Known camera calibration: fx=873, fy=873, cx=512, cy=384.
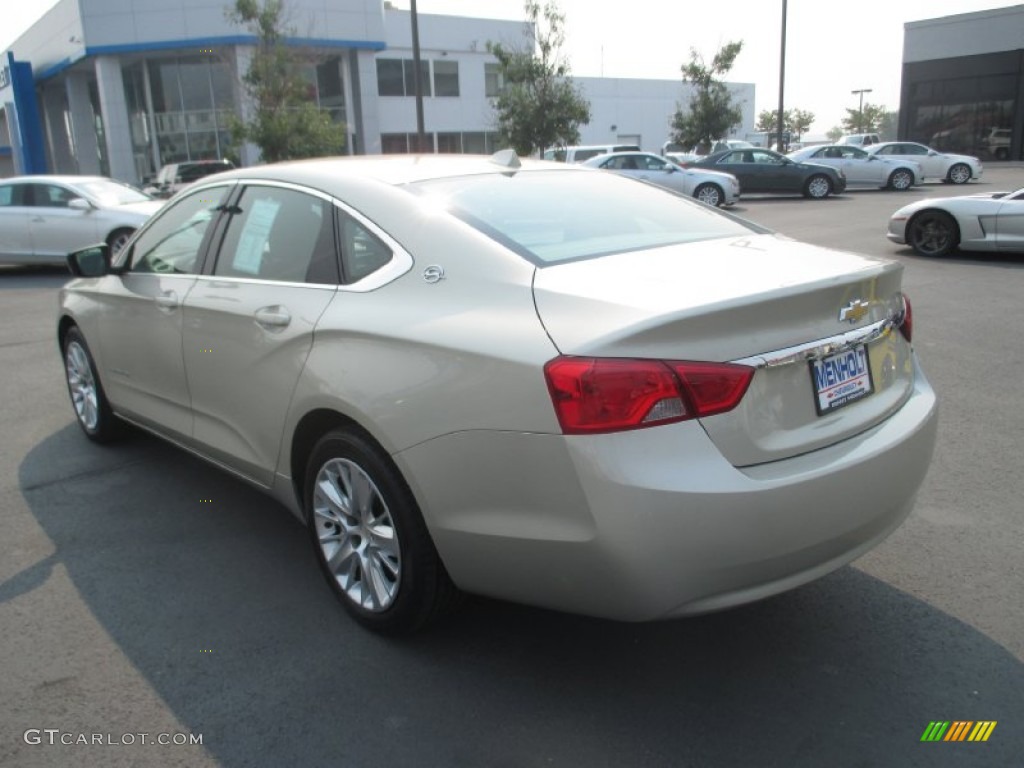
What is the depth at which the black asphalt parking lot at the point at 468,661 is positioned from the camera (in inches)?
99.2

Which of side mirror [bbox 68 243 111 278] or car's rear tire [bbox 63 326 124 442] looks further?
car's rear tire [bbox 63 326 124 442]

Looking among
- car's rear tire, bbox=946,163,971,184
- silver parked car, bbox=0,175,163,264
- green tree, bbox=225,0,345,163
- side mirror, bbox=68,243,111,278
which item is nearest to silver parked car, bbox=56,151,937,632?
side mirror, bbox=68,243,111,278

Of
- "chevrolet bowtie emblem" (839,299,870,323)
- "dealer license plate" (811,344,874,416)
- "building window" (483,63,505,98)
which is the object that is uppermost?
"building window" (483,63,505,98)

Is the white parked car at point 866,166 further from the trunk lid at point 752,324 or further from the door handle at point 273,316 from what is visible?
the door handle at point 273,316

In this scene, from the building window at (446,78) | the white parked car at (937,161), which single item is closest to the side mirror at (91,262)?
the white parked car at (937,161)

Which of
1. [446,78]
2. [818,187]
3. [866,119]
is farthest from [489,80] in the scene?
[866,119]

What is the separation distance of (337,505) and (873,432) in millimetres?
1827

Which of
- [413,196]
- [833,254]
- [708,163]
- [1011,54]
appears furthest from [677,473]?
[1011,54]

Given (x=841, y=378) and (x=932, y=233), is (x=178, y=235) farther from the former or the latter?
(x=932, y=233)

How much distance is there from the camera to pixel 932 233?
12.1 metres

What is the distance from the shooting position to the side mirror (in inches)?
185

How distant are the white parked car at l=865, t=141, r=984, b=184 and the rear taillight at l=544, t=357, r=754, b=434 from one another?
2797 cm

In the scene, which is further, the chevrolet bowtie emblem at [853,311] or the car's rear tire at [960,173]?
the car's rear tire at [960,173]

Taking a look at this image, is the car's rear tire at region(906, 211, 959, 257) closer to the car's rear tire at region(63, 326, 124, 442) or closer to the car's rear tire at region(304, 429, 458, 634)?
the car's rear tire at region(63, 326, 124, 442)
